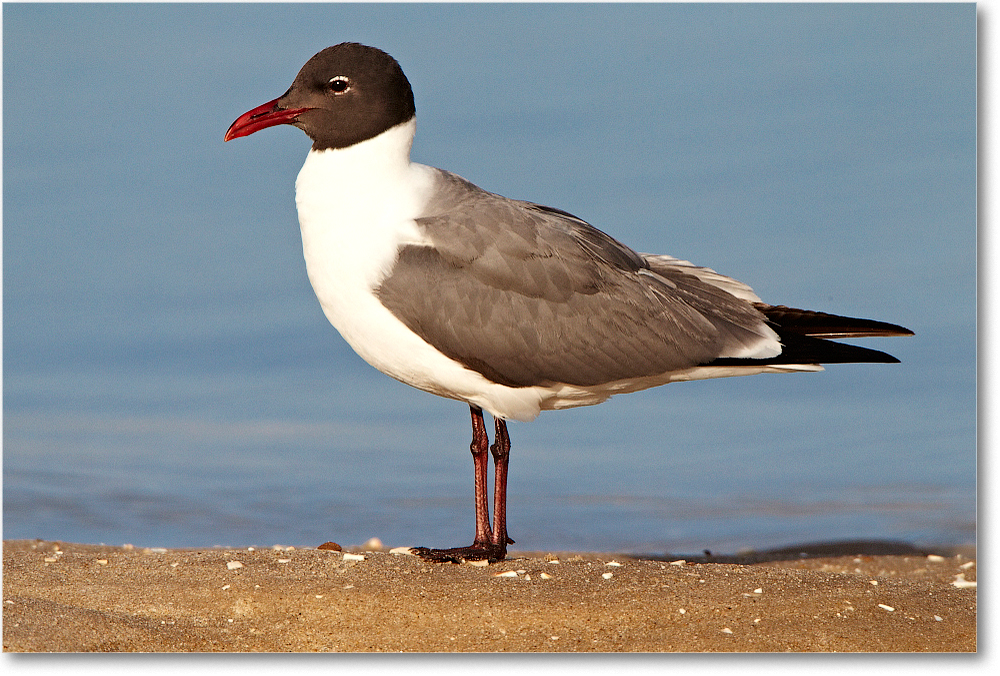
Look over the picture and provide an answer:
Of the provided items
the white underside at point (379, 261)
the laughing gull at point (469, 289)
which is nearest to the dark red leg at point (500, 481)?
the laughing gull at point (469, 289)

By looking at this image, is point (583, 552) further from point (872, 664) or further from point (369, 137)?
point (369, 137)

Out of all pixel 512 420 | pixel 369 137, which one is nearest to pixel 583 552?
pixel 512 420

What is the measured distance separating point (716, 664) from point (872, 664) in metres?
0.61

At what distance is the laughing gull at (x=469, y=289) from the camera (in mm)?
4500

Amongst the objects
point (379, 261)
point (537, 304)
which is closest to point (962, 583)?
point (537, 304)

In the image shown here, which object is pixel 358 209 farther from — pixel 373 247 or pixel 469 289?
pixel 469 289

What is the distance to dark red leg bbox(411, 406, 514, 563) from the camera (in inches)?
196

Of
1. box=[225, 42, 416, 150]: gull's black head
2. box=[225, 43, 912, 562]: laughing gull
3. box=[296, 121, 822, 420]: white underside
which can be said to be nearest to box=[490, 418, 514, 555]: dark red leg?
box=[225, 43, 912, 562]: laughing gull

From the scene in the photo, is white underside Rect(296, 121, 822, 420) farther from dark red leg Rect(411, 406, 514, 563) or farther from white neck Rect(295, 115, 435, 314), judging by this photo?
dark red leg Rect(411, 406, 514, 563)

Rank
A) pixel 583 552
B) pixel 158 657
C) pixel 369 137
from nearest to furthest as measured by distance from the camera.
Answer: pixel 158 657
pixel 369 137
pixel 583 552

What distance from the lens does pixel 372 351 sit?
4574mm

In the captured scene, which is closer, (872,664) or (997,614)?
(872,664)

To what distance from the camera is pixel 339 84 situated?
4699 millimetres

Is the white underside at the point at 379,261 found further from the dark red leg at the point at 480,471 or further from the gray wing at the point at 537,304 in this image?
the dark red leg at the point at 480,471
